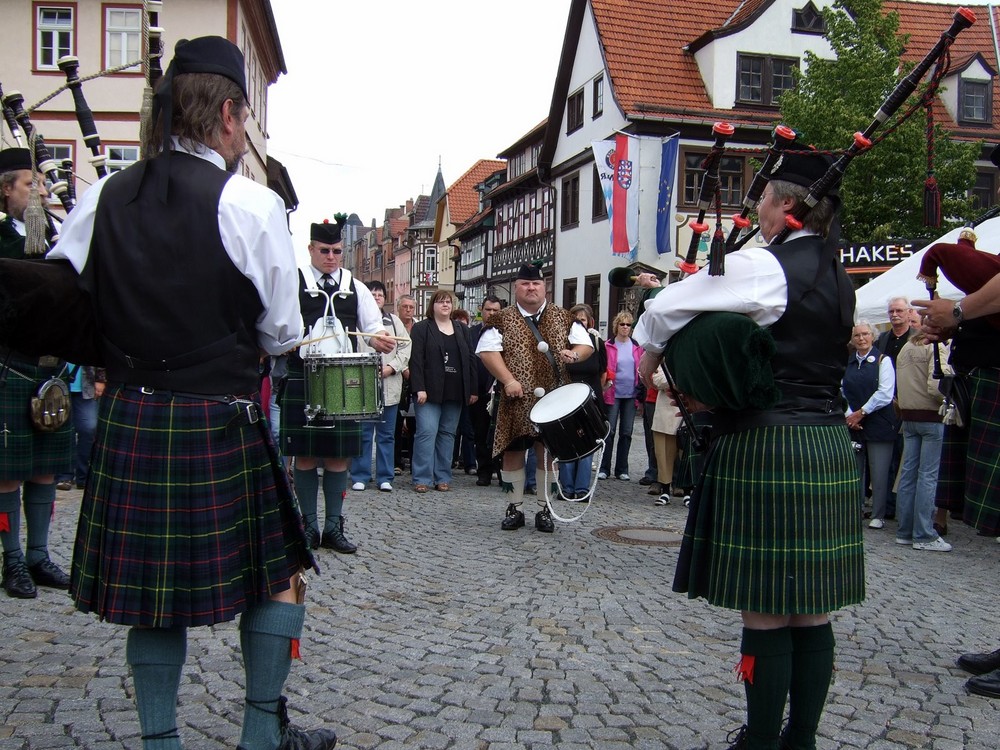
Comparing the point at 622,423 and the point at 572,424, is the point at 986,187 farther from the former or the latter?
the point at 572,424

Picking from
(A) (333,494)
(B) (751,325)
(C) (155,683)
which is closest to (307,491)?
(A) (333,494)

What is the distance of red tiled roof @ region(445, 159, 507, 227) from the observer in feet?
172

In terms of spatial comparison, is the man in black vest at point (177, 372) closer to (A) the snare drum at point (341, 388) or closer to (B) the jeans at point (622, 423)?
(A) the snare drum at point (341, 388)

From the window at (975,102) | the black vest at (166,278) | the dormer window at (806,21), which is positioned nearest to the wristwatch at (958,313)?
the black vest at (166,278)

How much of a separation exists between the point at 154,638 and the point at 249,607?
0.24 m

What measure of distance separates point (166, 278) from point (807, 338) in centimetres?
174

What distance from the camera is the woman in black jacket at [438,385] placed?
904 cm

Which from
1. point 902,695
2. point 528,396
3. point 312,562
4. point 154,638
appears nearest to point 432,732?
point 312,562

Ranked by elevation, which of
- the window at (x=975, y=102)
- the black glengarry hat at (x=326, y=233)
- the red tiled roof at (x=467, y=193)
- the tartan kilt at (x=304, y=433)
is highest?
the red tiled roof at (x=467, y=193)

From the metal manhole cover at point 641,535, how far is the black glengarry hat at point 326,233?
2872 mm

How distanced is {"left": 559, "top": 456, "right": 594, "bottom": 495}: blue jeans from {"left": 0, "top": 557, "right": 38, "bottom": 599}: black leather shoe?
4799mm

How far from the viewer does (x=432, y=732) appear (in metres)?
3.02

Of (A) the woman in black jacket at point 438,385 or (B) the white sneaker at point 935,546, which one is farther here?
(A) the woman in black jacket at point 438,385

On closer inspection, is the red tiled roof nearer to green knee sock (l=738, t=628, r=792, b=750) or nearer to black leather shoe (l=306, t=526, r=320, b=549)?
black leather shoe (l=306, t=526, r=320, b=549)
